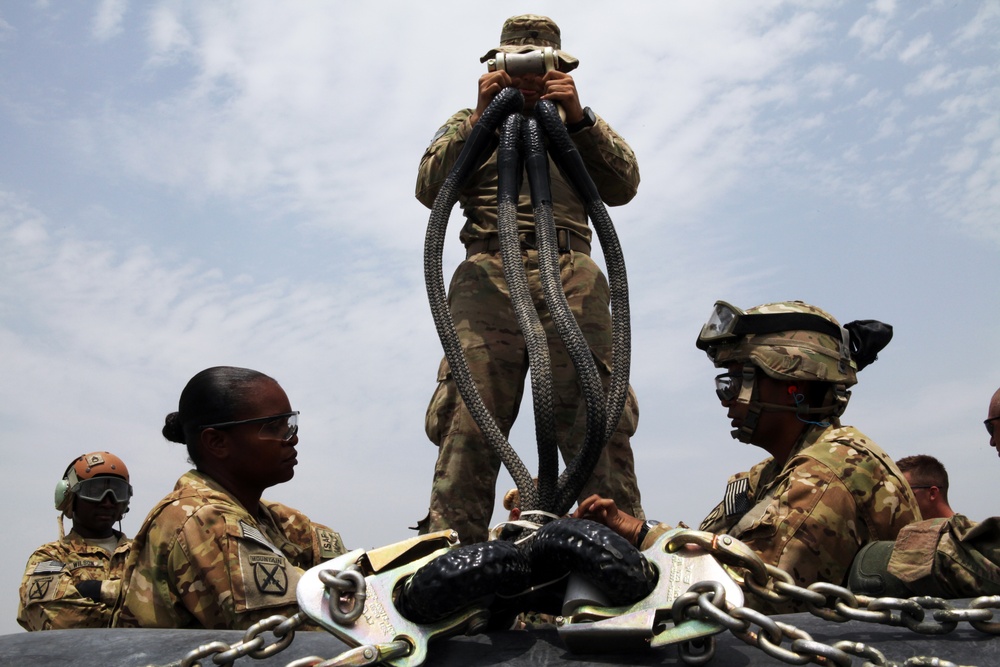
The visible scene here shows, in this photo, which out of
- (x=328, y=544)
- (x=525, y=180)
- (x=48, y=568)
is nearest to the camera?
(x=328, y=544)

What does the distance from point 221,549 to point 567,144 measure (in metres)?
1.80

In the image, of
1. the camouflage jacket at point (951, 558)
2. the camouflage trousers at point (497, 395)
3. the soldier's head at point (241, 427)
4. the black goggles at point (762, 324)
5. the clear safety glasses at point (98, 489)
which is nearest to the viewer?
the camouflage jacket at point (951, 558)

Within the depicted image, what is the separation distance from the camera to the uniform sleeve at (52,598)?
469 centimetres

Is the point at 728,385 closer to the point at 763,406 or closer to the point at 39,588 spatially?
the point at 763,406

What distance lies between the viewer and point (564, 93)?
12.4 feet

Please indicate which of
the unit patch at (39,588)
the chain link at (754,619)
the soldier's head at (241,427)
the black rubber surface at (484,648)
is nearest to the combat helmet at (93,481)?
the unit patch at (39,588)

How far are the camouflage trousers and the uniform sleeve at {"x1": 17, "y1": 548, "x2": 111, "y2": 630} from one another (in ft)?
5.70

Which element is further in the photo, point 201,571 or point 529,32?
point 529,32

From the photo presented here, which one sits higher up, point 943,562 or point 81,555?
point 81,555

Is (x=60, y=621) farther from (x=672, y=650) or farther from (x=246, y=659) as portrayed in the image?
(x=672, y=650)

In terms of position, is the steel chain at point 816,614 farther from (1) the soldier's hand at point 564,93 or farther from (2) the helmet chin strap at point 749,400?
(1) the soldier's hand at point 564,93

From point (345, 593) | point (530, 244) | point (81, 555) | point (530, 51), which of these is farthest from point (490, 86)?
point (81, 555)

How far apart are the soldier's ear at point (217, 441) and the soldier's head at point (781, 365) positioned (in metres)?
1.64

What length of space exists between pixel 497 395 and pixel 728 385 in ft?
2.69
